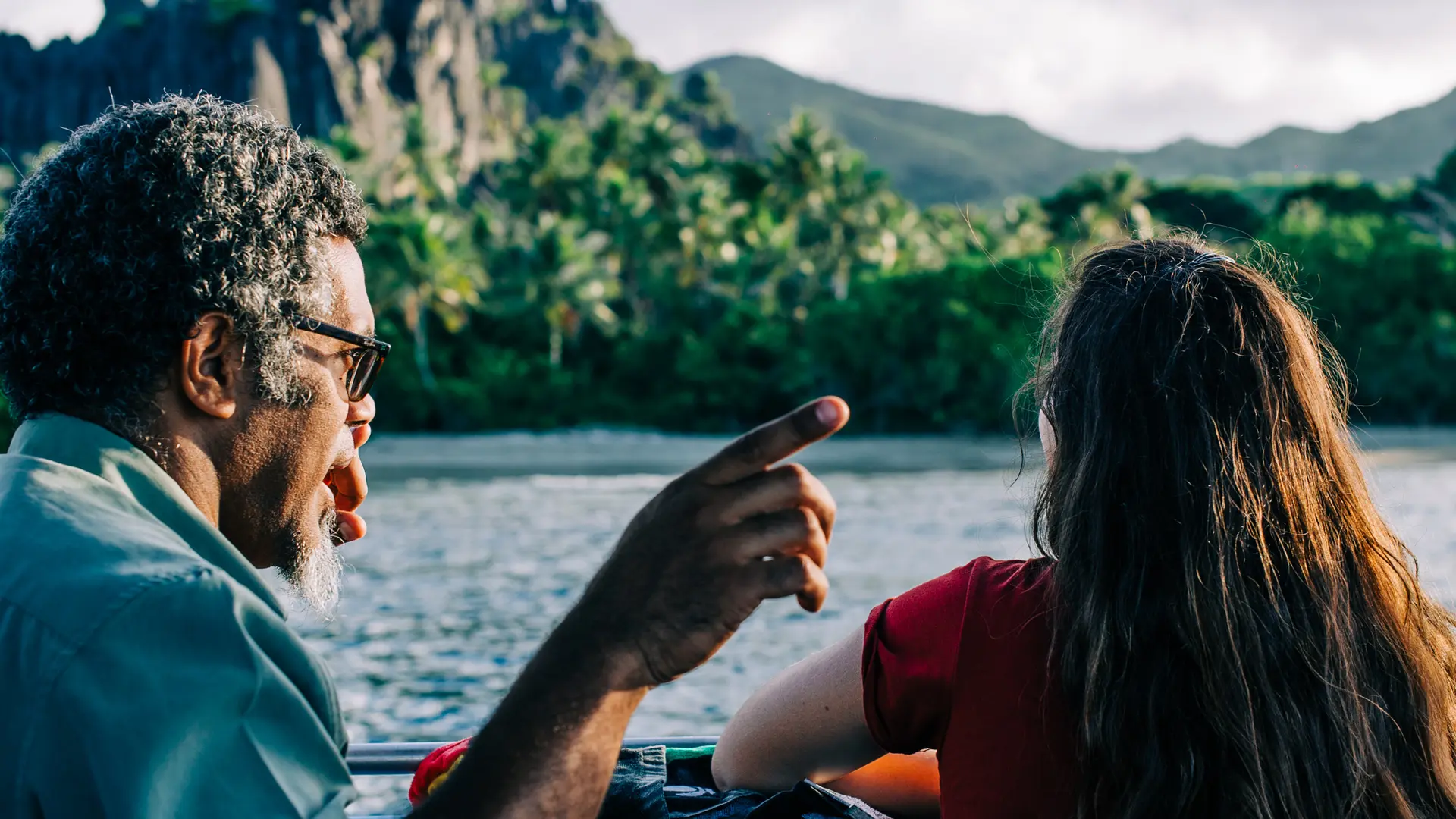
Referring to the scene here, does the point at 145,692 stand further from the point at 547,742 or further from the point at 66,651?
the point at 547,742

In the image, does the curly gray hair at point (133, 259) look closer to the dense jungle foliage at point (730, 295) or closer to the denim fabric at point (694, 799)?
the denim fabric at point (694, 799)

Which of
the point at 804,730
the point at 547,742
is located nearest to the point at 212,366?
the point at 547,742

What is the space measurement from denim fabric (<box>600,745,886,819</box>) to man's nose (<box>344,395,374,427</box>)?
0.55 meters

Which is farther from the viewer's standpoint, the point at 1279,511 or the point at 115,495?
the point at 1279,511

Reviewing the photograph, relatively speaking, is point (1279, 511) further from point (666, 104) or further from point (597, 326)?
point (666, 104)

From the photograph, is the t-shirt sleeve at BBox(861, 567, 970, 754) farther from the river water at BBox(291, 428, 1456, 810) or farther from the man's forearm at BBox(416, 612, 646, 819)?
the man's forearm at BBox(416, 612, 646, 819)

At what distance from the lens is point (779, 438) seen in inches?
37.3

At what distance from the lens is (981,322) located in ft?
129

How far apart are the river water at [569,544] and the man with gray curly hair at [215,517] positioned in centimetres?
22

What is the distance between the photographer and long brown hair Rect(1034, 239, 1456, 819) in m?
1.46

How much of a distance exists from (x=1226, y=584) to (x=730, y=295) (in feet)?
137

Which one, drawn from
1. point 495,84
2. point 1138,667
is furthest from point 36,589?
point 495,84

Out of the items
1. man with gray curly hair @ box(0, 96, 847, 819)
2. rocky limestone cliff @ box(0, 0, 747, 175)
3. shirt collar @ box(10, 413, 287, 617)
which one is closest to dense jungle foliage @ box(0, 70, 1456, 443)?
rocky limestone cliff @ box(0, 0, 747, 175)

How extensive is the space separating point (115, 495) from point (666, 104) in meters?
101
